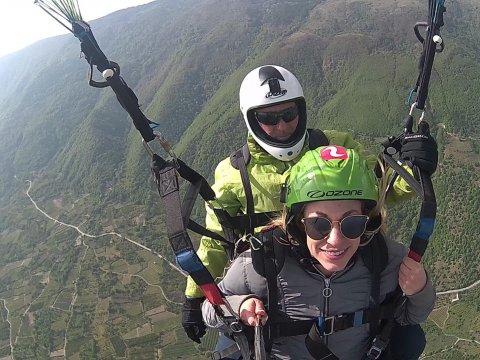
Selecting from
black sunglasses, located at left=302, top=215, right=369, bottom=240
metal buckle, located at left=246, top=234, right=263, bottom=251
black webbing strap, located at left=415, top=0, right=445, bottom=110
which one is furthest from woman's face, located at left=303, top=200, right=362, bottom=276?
black webbing strap, located at left=415, top=0, right=445, bottom=110

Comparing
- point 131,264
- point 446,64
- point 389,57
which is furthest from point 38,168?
point 446,64

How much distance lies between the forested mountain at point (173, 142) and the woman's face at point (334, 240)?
44360mm

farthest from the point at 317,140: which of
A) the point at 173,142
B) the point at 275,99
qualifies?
the point at 173,142

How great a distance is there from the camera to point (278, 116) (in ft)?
12.9

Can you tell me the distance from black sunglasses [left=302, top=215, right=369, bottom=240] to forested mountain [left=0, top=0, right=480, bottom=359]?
4444 centimetres

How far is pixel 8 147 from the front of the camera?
142m

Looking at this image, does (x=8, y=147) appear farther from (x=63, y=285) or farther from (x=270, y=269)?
(x=270, y=269)

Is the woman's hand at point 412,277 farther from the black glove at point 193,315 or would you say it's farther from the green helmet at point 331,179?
the black glove at point 193,315

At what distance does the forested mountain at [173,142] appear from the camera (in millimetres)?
54938

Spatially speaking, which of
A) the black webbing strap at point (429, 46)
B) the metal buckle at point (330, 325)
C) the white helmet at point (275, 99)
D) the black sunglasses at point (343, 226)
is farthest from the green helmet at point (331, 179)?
the white helmet at point (275, 99)

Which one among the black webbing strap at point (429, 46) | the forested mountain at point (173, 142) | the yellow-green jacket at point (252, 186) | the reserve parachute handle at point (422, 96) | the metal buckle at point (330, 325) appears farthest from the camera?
the forested mountain at point (173, 142)

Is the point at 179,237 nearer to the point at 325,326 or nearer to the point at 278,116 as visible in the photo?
the point at 325,326

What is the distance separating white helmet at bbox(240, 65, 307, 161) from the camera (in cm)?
386

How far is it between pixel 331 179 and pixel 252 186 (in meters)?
1.35
